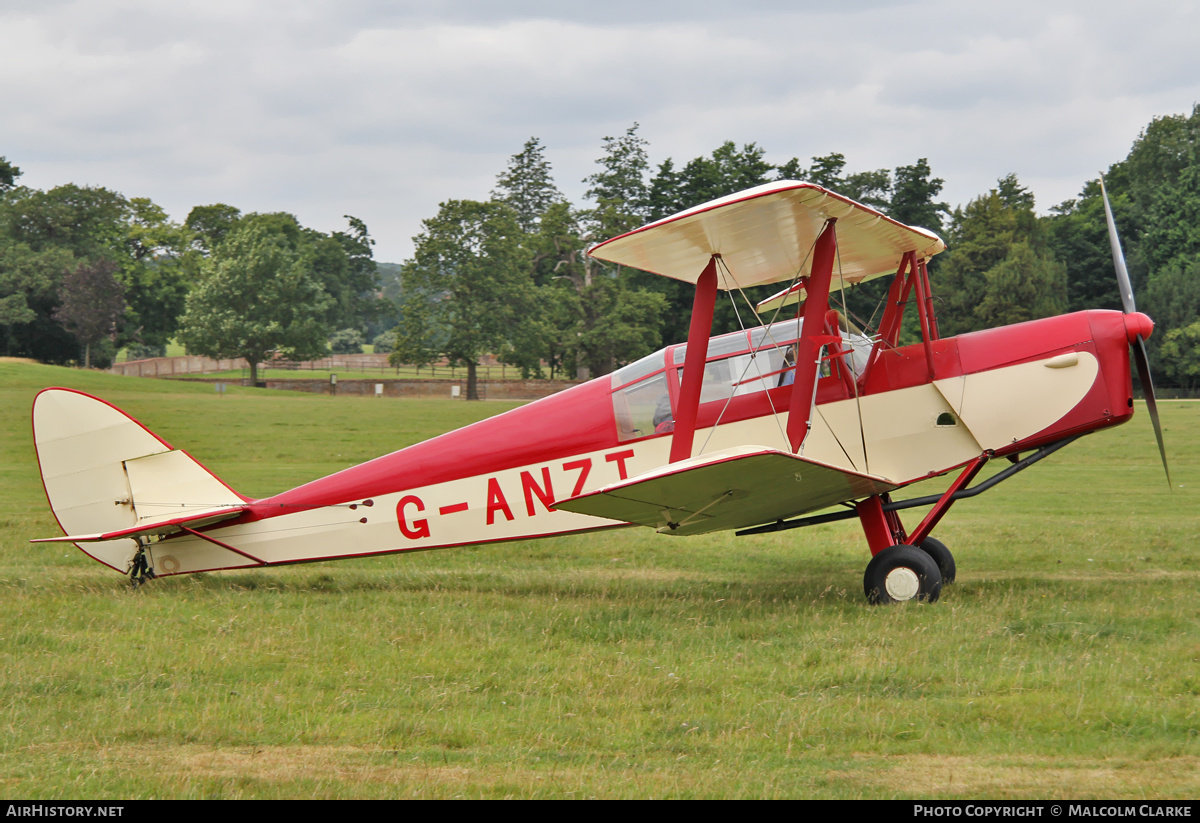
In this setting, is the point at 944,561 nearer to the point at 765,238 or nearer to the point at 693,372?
the point at 693,372

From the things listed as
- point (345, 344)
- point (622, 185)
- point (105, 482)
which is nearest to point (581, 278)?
point (622, 185)

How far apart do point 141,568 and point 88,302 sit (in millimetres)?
70876

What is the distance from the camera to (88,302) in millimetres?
71625

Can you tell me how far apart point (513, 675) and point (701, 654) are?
1.29 m

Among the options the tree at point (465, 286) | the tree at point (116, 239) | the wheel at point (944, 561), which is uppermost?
the tree at point (116, 239)

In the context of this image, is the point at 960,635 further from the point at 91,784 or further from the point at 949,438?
the point at 91,784

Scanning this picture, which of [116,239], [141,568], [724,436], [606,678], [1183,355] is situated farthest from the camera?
[116,239]

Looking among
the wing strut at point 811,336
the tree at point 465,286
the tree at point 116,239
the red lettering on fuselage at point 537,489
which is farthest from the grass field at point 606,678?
the tree at point 116,239

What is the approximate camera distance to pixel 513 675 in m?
6.28

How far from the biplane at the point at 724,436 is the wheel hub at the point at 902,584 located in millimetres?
16

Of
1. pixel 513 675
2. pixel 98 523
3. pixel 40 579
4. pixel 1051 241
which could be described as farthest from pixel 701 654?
pixel 1051 241

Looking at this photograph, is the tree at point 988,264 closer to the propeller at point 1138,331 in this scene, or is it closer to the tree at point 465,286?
the tree at point 465,286

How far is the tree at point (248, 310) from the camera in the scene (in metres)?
70.2

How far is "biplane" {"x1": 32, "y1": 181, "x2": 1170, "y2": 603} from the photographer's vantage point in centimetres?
784
